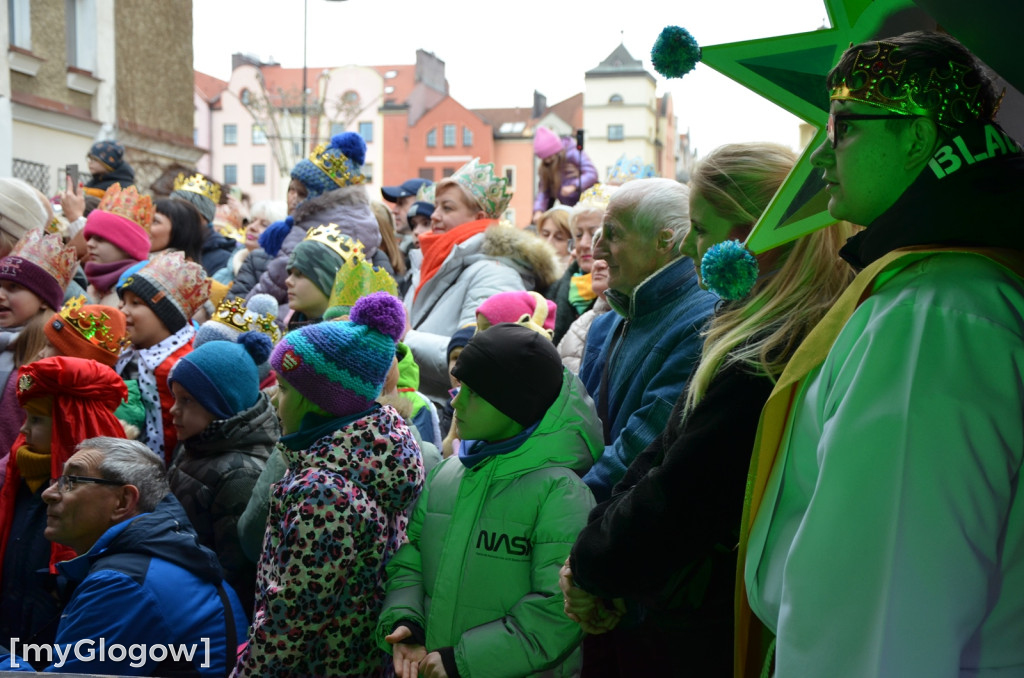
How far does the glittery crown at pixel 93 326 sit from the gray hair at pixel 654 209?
2565 mm

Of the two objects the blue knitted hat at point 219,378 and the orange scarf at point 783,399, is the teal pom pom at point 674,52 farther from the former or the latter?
the blue knitted hat at point 219,378

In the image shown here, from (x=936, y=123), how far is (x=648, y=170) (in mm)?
5808

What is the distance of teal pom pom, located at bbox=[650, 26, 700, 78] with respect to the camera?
2.09 m

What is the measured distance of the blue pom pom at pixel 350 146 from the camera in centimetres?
596

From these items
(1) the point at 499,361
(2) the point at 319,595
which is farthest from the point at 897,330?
(2) the point at 319,595

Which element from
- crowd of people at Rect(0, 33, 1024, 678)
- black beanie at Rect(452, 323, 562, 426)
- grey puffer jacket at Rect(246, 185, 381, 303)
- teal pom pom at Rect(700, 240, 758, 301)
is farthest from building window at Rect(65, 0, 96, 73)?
teal pom pom at Rect(700, 240, 758, 301)

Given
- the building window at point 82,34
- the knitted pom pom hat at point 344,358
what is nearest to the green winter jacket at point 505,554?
the knitted pom pom hat at point 344,358

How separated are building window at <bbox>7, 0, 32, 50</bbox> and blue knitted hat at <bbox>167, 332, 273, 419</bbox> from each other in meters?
12.7

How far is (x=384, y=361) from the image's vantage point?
317 centimetres

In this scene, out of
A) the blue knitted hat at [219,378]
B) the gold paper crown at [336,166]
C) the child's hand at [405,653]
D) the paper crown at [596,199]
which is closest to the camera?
the child's hand at [405,653]

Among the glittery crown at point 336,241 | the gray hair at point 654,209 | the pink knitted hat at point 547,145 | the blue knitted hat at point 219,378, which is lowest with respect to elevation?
the blue knitted hat at point 219,378

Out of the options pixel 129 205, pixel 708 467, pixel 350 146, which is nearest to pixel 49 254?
pixel 129 205

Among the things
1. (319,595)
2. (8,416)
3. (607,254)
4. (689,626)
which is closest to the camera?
(689,626)

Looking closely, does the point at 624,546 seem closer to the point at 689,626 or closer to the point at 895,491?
the point at 689,626
